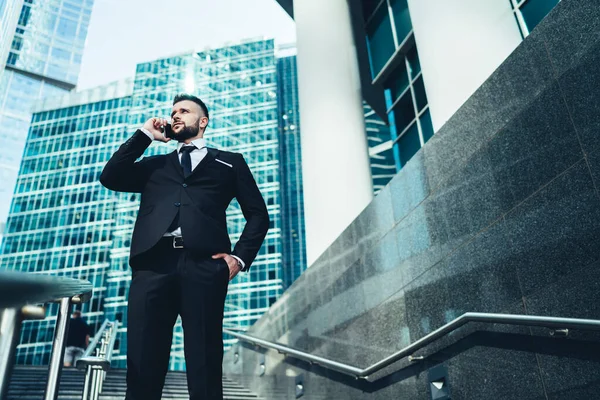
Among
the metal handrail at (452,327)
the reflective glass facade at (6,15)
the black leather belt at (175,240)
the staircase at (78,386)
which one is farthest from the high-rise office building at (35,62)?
the black leather belt at (175,240)

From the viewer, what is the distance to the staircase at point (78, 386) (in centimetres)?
688

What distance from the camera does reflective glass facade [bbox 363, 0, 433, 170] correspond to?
11609 mm

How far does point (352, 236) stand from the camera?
7406 mm

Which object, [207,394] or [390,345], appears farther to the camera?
[390,345]

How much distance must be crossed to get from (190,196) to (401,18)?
1028 cm

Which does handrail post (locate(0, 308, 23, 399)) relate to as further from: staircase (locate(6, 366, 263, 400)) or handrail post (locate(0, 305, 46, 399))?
staircase (locate(6, 366, 263, 400))

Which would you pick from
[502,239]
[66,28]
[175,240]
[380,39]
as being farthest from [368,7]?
[66,28]

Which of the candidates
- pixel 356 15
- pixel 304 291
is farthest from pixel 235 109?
pixel 304 291

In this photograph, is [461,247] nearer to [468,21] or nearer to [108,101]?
[468,21]

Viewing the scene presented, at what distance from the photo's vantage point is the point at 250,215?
337 cm

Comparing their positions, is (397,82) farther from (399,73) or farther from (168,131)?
(168,131)

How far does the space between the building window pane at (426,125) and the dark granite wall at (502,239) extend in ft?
15.3

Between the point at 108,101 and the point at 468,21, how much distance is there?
84.8m

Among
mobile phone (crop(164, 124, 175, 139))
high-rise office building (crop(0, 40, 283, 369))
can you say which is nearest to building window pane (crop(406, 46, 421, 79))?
mobile phone (crop(164, 124, 175, 139))
